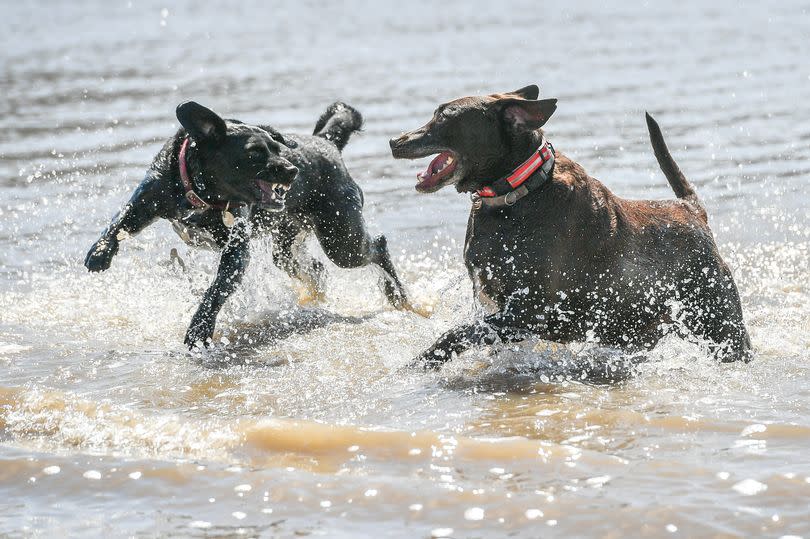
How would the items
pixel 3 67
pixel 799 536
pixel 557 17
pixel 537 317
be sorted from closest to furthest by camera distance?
1. pixel 799 536
2. pixel 537 317
3. pixel 3 67
4. pixel 557 17

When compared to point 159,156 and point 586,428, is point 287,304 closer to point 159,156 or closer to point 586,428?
point 159,156

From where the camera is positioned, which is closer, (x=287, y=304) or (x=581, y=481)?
(x=581, y=481)

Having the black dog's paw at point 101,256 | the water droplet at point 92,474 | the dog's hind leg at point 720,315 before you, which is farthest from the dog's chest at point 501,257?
the water droplet at point 92,474

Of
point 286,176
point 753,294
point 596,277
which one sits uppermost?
point 286,176

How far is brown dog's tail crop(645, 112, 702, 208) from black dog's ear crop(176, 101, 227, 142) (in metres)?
2.55

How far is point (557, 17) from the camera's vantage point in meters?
24.8

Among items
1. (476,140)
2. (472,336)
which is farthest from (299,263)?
(476,140)

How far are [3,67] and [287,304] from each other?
13576 millimetres

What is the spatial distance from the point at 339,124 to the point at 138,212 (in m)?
1.82

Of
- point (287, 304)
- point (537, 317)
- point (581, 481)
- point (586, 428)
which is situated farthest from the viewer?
point (287, 304)

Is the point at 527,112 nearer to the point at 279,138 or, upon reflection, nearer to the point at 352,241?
the point at 279,138

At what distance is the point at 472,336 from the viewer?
240 inches

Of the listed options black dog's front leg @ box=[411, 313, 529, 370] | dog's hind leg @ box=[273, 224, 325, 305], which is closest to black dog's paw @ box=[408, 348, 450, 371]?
black dog's front leg @ box=[411, 313, 529, 370]

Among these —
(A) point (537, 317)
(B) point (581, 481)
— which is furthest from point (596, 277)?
(B) point (581, 481)
